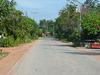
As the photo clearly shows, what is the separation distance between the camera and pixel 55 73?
926 cm

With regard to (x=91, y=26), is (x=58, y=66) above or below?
below

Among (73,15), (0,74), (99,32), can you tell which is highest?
(73,15)

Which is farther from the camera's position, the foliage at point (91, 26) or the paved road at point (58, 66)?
the foliage at point (91, 26)

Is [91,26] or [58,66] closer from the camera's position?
[58,66]

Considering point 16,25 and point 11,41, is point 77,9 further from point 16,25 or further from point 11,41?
point 11,41

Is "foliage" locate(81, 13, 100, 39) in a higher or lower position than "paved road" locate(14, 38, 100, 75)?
higher

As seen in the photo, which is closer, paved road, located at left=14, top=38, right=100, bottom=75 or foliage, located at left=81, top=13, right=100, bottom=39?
paved road, located at left=14, top=38, right=100, bottom=75

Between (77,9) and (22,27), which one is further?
(77,9)

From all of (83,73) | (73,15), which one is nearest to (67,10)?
(73,15)

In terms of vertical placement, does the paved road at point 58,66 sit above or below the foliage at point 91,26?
below

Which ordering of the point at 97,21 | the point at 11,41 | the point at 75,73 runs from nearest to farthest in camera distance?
the point at 75,73 < the point at 97,21 < the point at 11,41

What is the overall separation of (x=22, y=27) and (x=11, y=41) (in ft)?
20.0

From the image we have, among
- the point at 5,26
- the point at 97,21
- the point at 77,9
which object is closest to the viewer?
the point at 97,21

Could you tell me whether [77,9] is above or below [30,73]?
above
